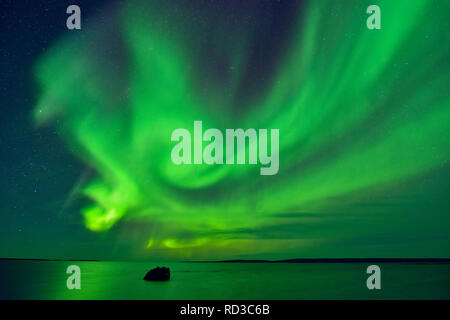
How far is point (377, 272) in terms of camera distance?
9852 millimetres

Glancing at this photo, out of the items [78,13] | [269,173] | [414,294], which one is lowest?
[414,294]

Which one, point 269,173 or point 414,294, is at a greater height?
point 269,173
